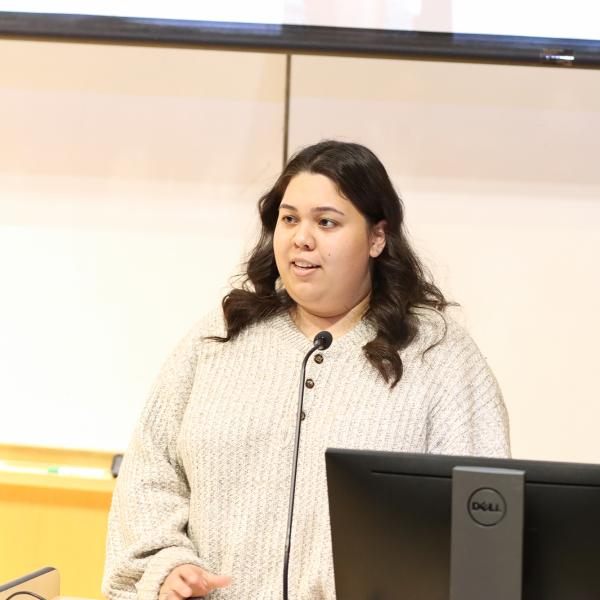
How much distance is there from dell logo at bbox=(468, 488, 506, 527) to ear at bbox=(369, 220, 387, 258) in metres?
0.94

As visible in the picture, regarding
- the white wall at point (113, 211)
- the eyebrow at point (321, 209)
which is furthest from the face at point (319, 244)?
the white wall at point (113, 211)

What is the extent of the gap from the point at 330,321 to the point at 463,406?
0.34m

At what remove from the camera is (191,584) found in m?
1.83

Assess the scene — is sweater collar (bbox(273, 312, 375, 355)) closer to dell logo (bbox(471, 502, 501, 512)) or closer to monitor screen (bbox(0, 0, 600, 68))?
dell logo (bbox(471, 502, 501, 512))

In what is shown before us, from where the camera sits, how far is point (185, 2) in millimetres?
2943

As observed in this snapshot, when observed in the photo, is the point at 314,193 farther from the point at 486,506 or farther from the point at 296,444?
the point at 486,506

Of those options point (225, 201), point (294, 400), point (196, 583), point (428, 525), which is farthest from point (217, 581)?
point (225, 201)

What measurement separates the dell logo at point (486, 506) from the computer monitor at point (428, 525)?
33 millimetres

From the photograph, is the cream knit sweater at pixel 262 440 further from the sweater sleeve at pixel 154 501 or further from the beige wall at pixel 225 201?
the beige wall at pixel 225 201

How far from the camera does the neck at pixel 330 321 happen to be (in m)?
2.22

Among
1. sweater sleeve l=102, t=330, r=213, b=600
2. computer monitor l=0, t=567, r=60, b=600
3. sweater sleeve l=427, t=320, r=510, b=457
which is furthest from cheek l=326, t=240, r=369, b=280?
computer monitor l=0, t=567, r=60, b=600

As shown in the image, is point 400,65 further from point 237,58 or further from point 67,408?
point 67,408

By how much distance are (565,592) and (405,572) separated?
0.71 feet

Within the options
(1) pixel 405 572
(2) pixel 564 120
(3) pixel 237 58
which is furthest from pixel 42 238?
(1) pixel 405 572
